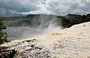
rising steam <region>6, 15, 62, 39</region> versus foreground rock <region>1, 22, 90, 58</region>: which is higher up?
foreground rock <region>1, 22, 90, 58</region>

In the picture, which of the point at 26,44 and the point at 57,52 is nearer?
the point at 57,52

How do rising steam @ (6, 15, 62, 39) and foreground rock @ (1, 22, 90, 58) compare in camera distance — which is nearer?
foreground rock @ (1, 22, 90, 58)

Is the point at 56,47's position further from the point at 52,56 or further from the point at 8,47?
the point at 8,47

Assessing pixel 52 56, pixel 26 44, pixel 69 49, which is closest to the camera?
pixel 52 56

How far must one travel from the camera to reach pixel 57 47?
20.3 meters

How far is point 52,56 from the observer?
18.7 m

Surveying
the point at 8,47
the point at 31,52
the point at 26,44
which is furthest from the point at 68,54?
the point at 8,47

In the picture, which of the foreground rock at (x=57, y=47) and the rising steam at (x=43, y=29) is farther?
the rising steam at (x=43, y=29)

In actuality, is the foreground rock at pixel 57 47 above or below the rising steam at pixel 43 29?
above

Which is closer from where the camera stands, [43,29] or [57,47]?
[57,47]

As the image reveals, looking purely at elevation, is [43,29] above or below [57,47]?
below

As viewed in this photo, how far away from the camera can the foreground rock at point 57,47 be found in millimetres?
19000

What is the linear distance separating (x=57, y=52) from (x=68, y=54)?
2.91ft

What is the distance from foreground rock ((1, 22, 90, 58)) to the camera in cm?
1900
